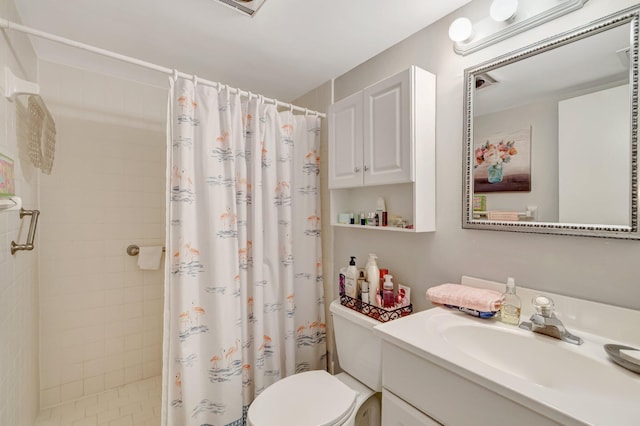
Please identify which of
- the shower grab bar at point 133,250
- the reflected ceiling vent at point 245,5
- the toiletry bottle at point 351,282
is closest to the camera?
the reflected ceiling vent at point 245,5

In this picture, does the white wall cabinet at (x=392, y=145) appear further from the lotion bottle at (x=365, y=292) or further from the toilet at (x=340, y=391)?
the toilet at (x=340, y=391)

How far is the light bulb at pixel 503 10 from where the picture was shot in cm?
115

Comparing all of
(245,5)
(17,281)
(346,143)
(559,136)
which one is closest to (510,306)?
(559,136)

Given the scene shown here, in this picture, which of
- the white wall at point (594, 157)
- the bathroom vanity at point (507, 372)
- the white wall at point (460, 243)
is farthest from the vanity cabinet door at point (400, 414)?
the white wall at point (594, 157)

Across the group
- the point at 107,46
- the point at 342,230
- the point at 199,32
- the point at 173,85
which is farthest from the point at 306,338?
the point at 107,46

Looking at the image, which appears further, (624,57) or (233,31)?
(233,31)

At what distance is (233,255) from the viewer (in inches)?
62.8

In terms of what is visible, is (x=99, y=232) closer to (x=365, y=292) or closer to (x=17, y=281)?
(x=17, y=281)

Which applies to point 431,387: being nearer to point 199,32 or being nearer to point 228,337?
point 228,337

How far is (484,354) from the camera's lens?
1.11 m

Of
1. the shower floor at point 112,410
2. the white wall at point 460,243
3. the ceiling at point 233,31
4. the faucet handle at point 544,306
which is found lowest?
the shower floor at point 112,410

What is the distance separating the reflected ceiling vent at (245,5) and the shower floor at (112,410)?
244 cm

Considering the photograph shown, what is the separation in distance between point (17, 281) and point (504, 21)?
2485mm

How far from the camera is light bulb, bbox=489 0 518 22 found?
45.3 inches
